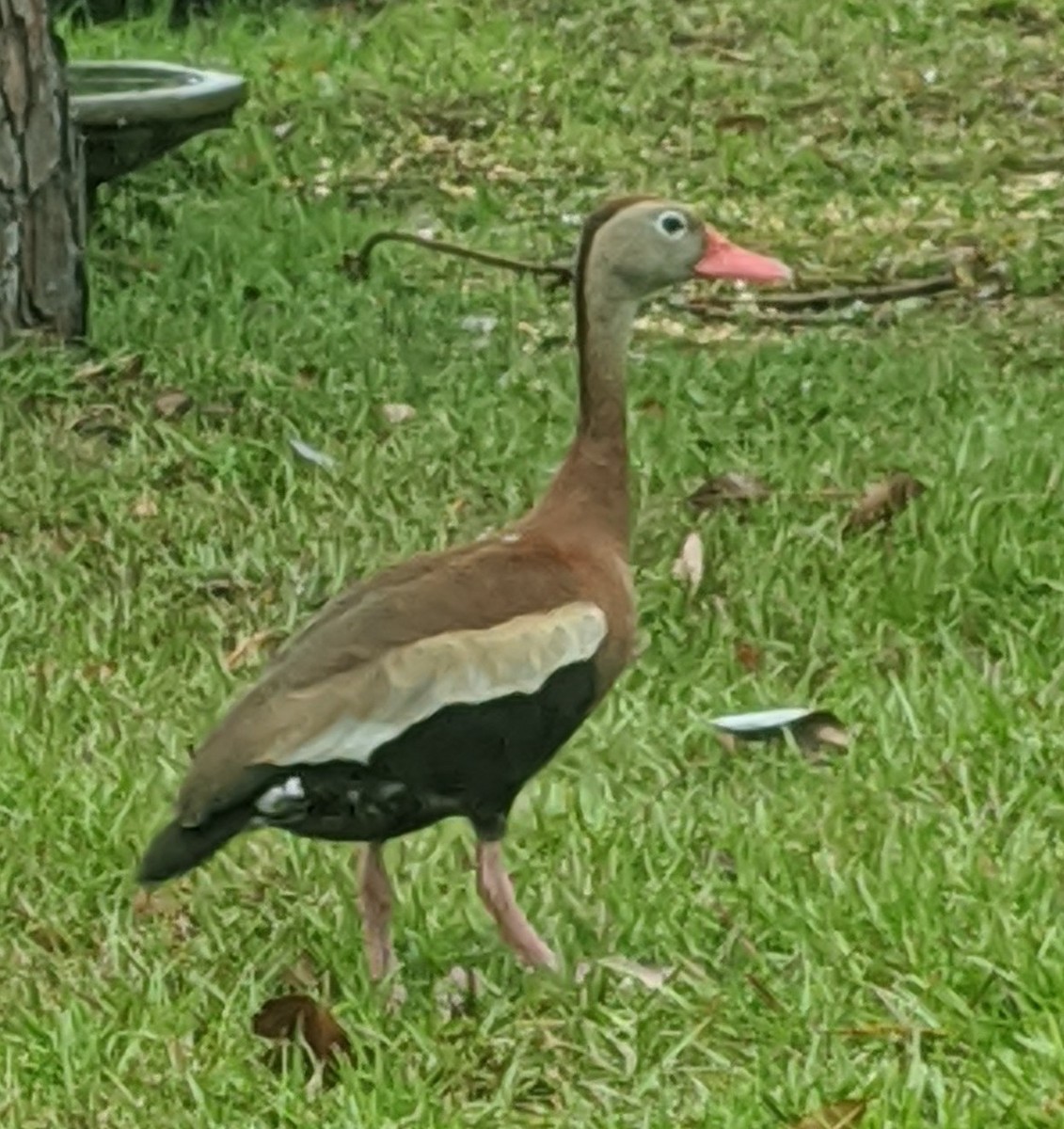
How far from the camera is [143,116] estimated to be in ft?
28.0

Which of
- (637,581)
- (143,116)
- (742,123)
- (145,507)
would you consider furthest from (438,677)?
(742,123)

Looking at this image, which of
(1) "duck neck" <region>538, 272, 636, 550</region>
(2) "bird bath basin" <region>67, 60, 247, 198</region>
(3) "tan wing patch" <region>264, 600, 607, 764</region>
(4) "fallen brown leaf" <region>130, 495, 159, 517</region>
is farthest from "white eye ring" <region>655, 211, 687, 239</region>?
(2) "bird bath basin" <region>67, 60, 247, 198</region>

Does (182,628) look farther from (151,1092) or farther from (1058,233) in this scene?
(1058,233)

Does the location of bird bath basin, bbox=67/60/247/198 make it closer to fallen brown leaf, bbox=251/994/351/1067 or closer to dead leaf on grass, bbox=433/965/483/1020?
dead leaf on grass, bbox=433/965/483/1020

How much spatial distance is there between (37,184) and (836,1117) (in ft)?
14.3

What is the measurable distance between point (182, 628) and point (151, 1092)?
2.00 metres

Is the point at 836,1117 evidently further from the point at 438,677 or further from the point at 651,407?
the point at 651,407

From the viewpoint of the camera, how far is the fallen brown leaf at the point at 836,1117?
3609 millimetres

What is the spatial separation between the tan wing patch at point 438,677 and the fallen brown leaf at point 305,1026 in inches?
12.8

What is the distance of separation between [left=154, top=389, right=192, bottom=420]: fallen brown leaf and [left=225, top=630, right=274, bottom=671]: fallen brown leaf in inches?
55.2

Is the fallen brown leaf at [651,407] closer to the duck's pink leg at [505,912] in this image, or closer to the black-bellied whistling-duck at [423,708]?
the black-bellied whistling-duck at [423,708]

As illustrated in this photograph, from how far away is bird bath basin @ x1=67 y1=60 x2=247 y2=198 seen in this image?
8477 millimetres

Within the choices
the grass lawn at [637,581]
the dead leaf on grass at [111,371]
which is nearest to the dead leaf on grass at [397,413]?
the grass lawn at [637,581]

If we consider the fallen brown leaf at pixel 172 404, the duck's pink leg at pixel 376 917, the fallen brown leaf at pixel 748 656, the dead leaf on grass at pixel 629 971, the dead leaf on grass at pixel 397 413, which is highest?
the duck's pink leg at pixel 376 917
